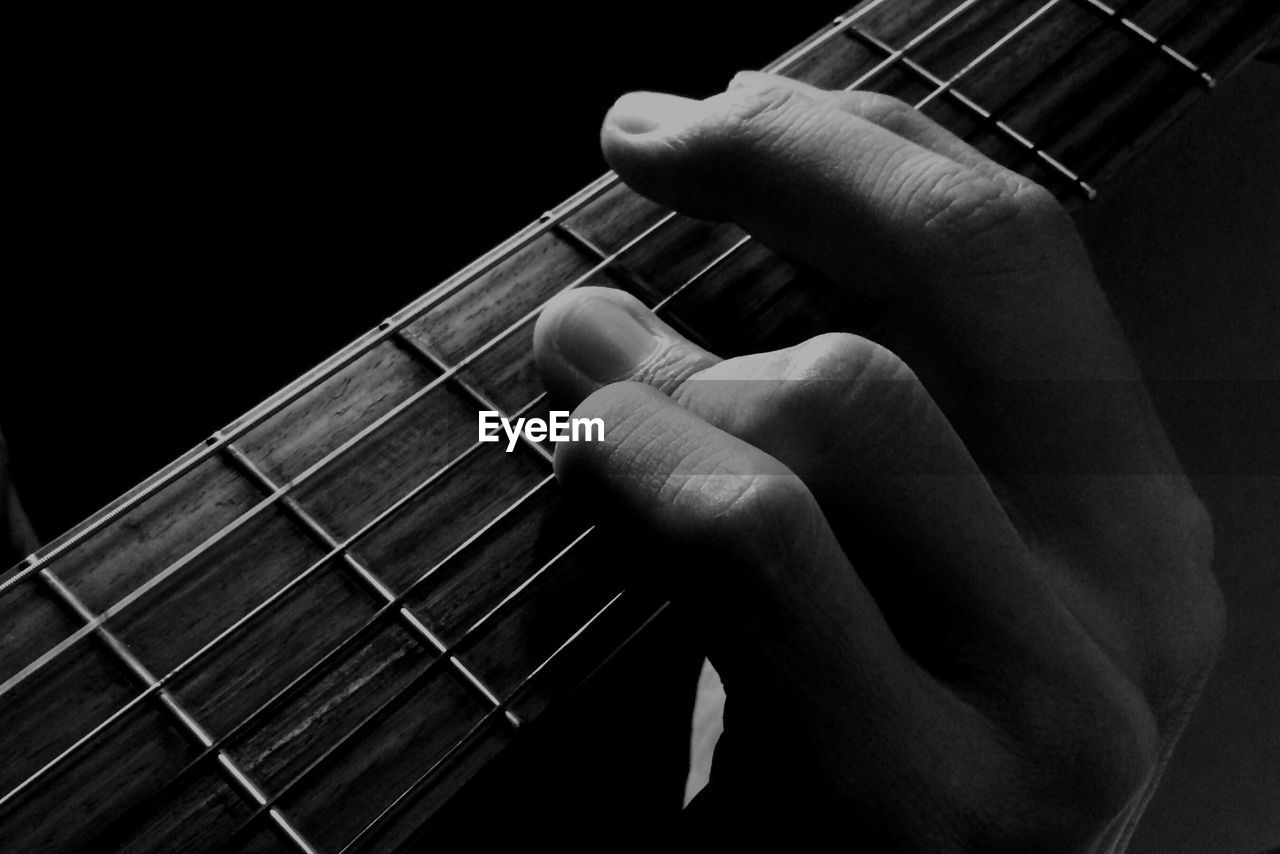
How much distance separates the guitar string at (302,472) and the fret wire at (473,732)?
144 millimetres

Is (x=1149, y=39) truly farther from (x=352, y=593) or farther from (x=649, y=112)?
(x=352, y=593)

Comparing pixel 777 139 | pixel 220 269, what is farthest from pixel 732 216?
pixel 220 269

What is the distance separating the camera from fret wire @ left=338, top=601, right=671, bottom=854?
49 cm

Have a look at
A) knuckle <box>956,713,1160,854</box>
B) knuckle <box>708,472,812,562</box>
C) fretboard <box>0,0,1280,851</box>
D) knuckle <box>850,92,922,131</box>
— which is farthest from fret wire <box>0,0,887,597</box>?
knuckle <box>956,713,1160,854</box>

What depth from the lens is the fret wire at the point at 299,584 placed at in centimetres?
49

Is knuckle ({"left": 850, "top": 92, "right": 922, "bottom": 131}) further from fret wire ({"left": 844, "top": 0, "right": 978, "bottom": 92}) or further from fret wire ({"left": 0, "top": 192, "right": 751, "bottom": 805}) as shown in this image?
fret wire ({"left": 0, "top": 192, "right": 751, "bottom": 805})

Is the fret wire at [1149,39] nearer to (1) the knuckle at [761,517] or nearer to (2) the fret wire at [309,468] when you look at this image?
(2) the fret wire at [309,468]

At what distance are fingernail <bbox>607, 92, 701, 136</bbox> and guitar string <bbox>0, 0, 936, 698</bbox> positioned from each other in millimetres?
56

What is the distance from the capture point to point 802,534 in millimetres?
444

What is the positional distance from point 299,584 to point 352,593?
0.02 meters

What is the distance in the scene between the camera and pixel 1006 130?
28.1 inches

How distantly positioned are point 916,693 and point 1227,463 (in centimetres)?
69

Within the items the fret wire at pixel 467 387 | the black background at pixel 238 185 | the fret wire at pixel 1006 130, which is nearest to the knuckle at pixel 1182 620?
the fret wire at pixel 1006 130

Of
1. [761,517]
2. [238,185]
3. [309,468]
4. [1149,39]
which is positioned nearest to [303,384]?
[309,468]
